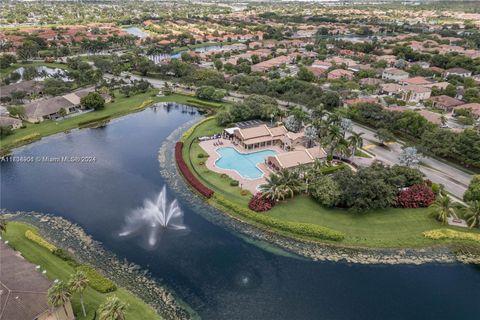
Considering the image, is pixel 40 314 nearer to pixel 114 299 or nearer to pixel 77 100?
pixel 114 299

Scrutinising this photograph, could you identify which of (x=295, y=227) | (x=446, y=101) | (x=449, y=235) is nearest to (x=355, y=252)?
(x=295, y=227)

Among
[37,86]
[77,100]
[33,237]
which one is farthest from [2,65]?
[33,237]

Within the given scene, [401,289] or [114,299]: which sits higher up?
[114,299]

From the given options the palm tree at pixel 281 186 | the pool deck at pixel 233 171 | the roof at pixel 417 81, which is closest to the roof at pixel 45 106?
the pool deck at pixel 233 171

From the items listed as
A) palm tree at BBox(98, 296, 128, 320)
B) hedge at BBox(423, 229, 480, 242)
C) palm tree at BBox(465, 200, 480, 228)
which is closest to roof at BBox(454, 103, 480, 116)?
palm tree at BBox(465, 200, 480, 228)

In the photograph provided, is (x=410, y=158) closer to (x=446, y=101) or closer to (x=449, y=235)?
(x=449, y=235)

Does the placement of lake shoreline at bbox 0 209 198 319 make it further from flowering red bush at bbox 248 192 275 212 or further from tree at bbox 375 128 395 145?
tree at bbox 375 128 395 145
